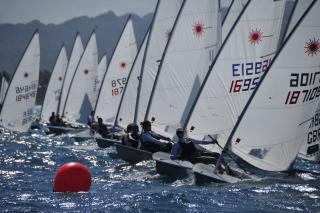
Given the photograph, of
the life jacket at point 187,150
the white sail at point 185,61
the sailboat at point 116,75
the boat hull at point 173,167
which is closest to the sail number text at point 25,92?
the sailboat at point 116,75

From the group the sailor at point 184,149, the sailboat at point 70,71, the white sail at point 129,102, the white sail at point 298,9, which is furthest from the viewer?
the sailboat at point 70,71

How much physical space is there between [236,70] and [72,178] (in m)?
6.85

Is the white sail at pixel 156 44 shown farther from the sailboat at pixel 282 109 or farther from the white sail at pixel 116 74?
the sailboat at pixel 282 109

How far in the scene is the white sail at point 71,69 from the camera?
3969 cm

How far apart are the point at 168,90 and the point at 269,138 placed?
6955 mm

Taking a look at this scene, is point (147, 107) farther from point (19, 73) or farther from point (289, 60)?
point (19, 73)

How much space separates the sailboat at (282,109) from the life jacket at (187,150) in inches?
55.8

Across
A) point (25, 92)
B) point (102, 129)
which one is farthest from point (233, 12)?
point (25, 92)

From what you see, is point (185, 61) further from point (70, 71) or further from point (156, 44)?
point (70, 71)

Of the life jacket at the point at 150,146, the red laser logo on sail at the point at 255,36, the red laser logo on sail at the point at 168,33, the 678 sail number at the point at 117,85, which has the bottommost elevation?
the life jacket at the point at 150,146

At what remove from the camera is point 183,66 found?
21.0 meters

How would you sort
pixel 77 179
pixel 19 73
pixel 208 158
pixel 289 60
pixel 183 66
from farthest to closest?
pixel 19 73 → pixel 183 66 → pixel 208 158 → pixel 289 60 → pixel 77 179

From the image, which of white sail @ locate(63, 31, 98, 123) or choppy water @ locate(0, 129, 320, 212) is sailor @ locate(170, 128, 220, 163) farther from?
white sail @ locate(63, 31, 98, 123)

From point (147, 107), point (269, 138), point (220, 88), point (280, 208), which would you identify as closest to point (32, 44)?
point (147, 107)
